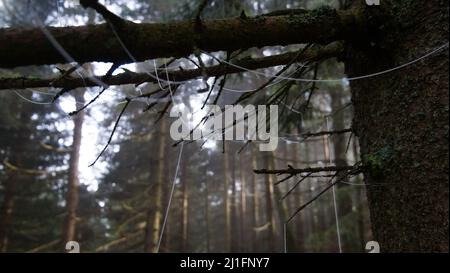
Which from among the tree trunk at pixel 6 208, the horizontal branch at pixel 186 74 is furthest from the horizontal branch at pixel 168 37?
the tree trunk at pixel 6 208

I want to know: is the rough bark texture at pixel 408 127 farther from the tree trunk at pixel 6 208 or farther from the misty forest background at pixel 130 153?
the tree trunk at pixel 6 208

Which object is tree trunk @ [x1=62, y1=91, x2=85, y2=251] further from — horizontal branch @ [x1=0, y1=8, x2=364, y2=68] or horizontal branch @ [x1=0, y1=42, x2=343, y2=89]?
horizontal branch @ [x1=0, y1=8, x2=364, y2=68]

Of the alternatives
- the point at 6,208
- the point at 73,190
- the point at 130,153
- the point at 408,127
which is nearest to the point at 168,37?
the point at 408,127

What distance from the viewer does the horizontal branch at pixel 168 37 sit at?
1.49 metres

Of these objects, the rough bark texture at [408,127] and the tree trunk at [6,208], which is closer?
the rough bark texture at [408,127]

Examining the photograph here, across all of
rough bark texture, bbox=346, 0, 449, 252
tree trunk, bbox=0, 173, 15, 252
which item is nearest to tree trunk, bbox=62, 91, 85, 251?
tree trunk, bbox=0, 173, 15, 252

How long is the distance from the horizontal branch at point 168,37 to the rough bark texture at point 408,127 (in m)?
0.26

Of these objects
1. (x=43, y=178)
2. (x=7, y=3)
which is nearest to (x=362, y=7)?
(x=7, y=3)

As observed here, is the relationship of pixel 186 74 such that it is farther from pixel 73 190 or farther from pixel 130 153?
pixel 130 153

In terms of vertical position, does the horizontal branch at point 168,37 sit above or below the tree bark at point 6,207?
below

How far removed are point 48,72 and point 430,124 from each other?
943 cm

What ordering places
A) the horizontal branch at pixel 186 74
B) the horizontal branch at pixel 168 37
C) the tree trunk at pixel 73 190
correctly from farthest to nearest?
the tree trunk at pixel 73 190 < the horizontal branch at pixel 186 74 < the horizontal branch at pixel 168 37

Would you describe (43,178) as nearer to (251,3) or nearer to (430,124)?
(251,3)

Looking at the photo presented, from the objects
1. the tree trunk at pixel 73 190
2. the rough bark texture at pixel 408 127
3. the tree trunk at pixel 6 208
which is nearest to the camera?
the rough bark texture at pixel 408 127
